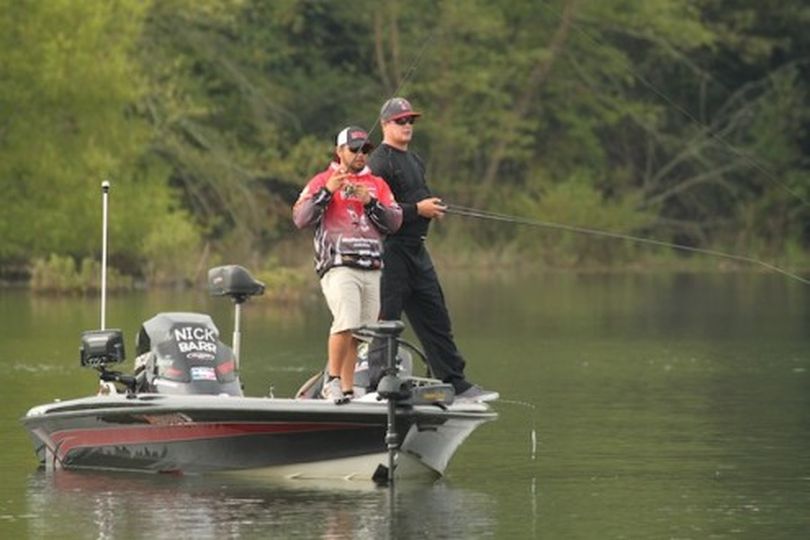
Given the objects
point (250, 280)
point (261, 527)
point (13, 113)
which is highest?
point (13, 113)

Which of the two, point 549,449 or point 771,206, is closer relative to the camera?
point 549,449

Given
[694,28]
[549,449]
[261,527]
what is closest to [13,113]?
[694,28]

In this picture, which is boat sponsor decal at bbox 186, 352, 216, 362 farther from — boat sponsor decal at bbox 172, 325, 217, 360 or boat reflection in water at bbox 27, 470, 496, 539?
boat reflection in water at bbox 27, 470, 496, 539

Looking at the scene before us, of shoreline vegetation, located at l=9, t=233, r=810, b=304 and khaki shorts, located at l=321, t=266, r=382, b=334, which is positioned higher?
shoreline vegetation, located at l=9, t=233, r=810, b=304

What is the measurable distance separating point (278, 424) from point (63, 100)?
31.4 m

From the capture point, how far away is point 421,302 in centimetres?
1716

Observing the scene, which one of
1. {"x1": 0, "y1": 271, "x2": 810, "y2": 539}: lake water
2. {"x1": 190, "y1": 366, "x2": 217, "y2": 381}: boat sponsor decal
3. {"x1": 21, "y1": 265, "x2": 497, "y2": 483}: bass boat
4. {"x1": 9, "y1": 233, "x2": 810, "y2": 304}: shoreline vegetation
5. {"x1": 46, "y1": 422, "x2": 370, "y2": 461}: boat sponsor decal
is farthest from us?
{"x1": 9, "y1": 233, "x2": 810, "y2": 304}: shoreline vegetation

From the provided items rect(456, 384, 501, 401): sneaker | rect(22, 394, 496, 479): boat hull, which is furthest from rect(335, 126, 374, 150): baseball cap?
rect(456, 384, 501, 401): sneaker

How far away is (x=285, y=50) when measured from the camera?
5947cm

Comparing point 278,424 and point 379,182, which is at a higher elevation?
point 379,182

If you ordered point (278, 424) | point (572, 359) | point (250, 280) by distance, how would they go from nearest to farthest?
point (278, 424), point (250, 280), point (572, 359)

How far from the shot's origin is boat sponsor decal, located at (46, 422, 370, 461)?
16100mm

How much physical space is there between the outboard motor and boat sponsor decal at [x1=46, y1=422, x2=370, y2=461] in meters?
0.30

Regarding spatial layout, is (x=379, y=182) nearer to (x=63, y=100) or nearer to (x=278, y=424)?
(x=278, y=424)
